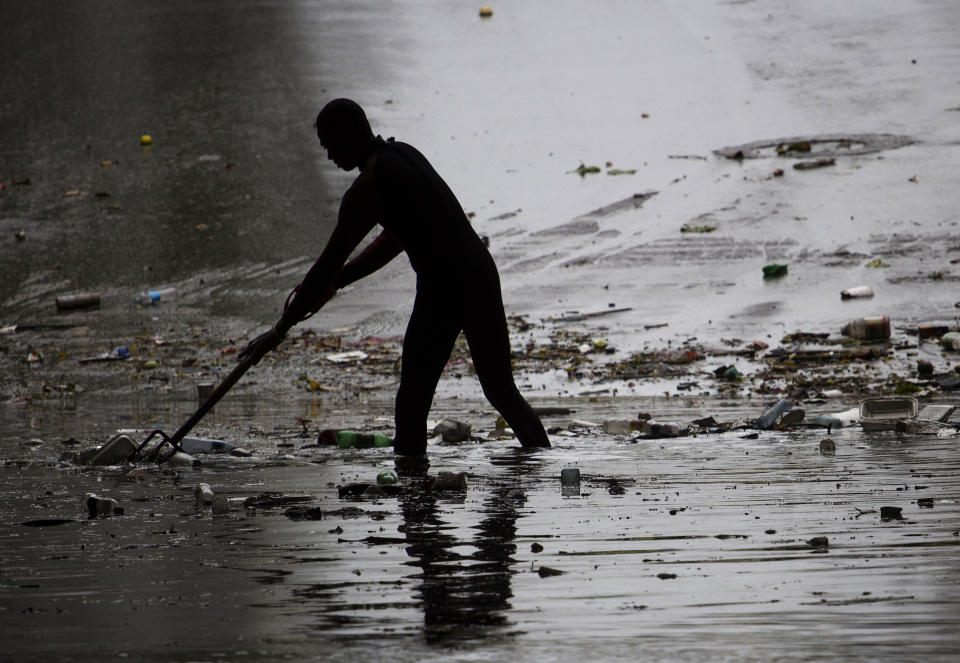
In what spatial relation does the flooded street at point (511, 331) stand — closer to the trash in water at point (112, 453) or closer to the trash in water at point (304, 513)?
the trash in water at point (304, 513)

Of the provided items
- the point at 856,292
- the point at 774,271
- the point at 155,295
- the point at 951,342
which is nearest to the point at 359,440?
the point at 951,342

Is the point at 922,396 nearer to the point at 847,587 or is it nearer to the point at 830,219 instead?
the point at 830,219

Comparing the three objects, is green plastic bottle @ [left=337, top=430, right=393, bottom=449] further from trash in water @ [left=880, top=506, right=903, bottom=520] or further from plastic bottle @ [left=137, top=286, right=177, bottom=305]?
plastic bottle @ [left=137, top=286, right=177, bottom=305]

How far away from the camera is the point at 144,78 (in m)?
16.0

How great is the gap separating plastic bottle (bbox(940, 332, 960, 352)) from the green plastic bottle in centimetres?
427

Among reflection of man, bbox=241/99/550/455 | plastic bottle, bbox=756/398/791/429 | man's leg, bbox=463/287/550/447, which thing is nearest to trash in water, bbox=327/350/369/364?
plastic bottle, bbox=756/398/791/429

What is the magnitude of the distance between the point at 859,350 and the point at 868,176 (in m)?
3.92

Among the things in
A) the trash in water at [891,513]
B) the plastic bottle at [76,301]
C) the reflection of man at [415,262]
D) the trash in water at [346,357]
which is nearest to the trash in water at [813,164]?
the trash in water at [346,357]

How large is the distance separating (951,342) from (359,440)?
442cm

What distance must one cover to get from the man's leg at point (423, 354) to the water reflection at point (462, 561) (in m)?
0.60

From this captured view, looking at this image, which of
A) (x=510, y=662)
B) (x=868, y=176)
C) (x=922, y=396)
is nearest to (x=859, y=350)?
(x=922, y=396)

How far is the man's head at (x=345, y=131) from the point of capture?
4.91 metres

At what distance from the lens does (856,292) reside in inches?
376

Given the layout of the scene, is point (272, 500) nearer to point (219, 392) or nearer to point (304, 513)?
point (304, 513)
